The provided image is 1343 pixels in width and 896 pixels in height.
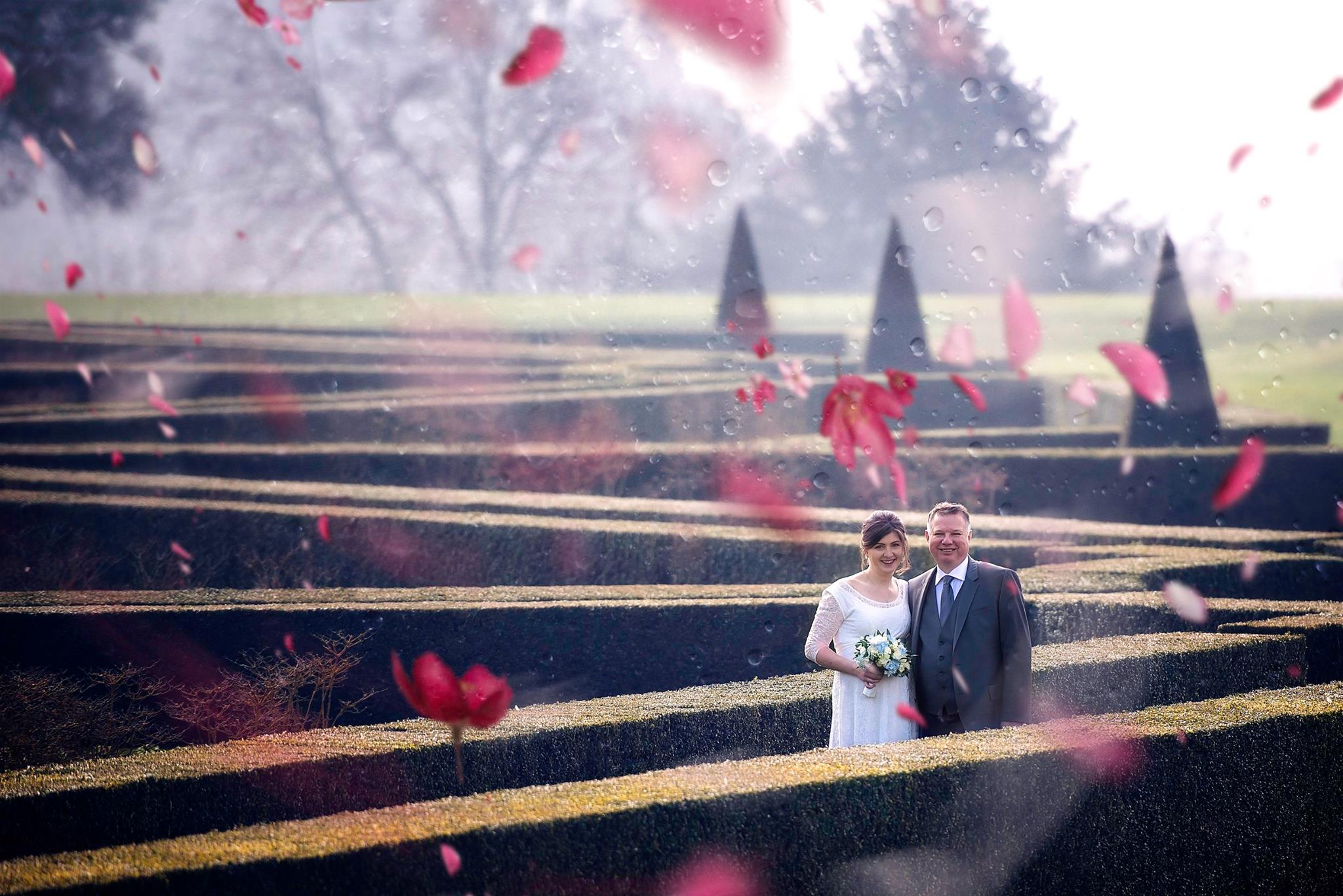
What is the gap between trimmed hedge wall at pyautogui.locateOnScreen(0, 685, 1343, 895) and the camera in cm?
276

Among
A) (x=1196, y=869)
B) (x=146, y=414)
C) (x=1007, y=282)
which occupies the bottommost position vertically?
(x=1196, y=869)

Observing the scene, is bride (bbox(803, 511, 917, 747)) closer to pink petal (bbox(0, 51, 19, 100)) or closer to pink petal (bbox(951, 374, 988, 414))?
pink petal (bbox(951, 374, 988, 414))

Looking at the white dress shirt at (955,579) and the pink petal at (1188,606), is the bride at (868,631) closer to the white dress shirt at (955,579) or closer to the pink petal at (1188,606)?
the white dress shirt at (955,579)

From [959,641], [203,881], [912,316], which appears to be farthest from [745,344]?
[203,881]

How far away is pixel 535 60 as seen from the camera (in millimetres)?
14039

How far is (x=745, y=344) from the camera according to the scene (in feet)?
73.6

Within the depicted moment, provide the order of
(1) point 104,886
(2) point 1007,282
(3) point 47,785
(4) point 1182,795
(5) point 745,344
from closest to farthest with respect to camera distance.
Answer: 1. (1) point 104,886
2. (3) point 47,785
3. (4) point 1182,795
4. (5) point 745,344
5. (2) point 1007,282

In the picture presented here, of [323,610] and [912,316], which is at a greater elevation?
[912,316]

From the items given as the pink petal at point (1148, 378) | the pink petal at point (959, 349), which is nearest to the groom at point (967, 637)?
the pink petal at point (1148, 378)

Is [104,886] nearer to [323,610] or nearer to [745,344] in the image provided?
[323,610]

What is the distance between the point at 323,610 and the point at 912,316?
562 inches

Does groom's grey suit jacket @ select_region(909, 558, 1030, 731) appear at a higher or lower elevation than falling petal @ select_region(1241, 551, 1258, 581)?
higher

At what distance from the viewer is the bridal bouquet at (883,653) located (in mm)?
3852

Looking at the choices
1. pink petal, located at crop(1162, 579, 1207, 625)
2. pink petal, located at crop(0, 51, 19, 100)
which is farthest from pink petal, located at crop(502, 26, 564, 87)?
pink petal, located at crop(1162, 579, 1207, 625)
